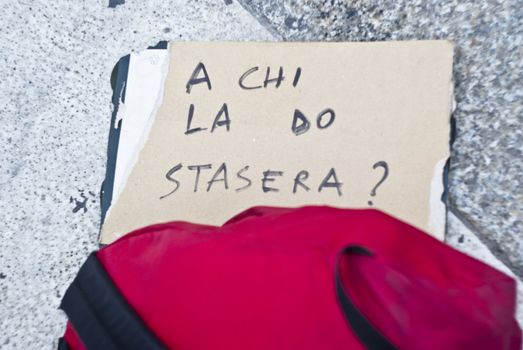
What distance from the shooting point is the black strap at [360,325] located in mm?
483

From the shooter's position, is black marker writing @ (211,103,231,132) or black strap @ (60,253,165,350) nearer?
black strap @ (60,253,165,350)

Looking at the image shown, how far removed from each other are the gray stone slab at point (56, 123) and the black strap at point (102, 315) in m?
0.38

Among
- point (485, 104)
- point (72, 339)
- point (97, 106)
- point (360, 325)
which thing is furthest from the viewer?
point (97, 106)

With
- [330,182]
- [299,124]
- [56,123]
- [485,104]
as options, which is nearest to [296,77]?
[299,124]

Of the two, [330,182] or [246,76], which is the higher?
[246,76]

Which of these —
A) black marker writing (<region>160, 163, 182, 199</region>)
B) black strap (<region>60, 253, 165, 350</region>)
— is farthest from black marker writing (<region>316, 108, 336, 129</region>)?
black strap (<region>60, 253, 165, 350</region>)

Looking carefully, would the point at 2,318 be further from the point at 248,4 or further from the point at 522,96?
the point at 522,96

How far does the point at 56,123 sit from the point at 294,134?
1.47ft

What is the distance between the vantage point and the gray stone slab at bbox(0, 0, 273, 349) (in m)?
0.98

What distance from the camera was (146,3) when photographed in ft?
3.44

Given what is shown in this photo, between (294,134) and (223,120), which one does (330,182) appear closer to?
(294,134)

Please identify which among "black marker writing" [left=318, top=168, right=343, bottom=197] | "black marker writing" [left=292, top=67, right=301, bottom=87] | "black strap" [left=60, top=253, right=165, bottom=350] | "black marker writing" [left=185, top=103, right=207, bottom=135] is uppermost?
"black marker writing" [left=292, top=67, right=301, bottom=87]

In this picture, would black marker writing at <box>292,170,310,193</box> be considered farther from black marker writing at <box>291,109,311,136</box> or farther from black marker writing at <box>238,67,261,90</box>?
black marker writing at <box>238,67,261,90</box>

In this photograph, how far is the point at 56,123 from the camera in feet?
3.40
